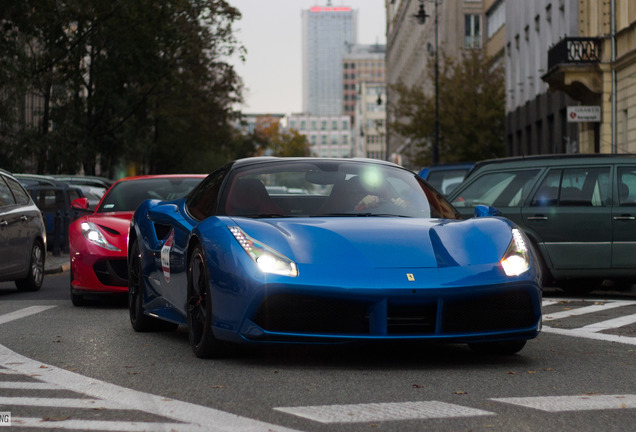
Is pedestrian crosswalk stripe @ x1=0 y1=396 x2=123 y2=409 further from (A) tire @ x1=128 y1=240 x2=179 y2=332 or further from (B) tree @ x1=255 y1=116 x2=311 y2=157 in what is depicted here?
(B) tree @ x1=255 y1=116 x2=311 y2=157

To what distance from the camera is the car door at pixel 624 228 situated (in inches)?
518

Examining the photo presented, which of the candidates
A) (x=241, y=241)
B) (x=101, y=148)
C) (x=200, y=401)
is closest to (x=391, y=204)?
(x=241, y=241)

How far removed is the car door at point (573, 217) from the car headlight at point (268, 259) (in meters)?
6.86

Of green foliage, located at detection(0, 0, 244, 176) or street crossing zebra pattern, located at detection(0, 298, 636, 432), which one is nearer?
street crossing zebra pattern, located at detection(0, 298, 636, 432)

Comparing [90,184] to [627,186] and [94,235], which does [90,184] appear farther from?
[627,186]

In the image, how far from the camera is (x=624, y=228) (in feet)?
43.4

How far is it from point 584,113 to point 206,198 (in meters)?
27.9

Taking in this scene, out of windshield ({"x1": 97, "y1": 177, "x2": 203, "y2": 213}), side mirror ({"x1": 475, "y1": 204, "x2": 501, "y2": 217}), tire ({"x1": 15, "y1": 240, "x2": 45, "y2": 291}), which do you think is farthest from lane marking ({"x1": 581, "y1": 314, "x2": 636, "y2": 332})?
tire ({"x1": 15, "y1": 240, "x2": 45, "y2": 291})

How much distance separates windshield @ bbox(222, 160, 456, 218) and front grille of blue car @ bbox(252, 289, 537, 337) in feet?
3.39

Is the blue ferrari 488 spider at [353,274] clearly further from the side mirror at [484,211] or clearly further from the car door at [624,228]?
the car door at [624,228]

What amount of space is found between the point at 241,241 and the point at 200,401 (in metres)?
1.48

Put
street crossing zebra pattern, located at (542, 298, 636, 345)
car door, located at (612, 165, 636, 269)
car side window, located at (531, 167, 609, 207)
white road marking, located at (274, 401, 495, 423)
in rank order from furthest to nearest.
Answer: car side window, located at (531, 167, 609, 207) → car door, located at (612, 165, 636, 269) → street crossing zebra pattern, located at (542, 298, 636, 345) → white road marking, located at (274, 401, 495, 423)

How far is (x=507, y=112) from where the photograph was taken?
5656 cm

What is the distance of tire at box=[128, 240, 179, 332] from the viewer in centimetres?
952
